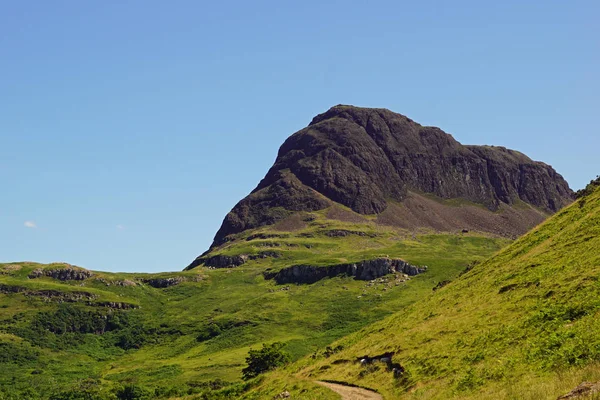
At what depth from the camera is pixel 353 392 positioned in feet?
174

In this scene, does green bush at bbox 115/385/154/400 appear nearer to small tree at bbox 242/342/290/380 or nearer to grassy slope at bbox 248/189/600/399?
small tree at bbox 242/342/290/380

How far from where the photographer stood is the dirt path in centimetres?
5000

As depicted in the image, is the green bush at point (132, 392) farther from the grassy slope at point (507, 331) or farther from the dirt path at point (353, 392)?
the dirt path at point (353, 392)

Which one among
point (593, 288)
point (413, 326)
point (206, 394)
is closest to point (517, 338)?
point (593, 288)

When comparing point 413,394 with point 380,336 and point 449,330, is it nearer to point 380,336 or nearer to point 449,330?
point 449,330

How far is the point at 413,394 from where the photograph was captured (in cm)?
4431

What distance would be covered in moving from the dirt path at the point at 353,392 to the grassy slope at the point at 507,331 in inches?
34.5

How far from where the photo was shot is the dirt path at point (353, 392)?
50.0 meters

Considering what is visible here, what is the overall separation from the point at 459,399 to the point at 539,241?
42986 mm

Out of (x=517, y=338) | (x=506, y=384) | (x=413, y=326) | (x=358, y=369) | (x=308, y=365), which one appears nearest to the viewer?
(x=506, y=384)

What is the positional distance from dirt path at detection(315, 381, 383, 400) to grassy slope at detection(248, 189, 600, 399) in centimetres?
88

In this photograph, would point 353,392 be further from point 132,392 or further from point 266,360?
point 132,392

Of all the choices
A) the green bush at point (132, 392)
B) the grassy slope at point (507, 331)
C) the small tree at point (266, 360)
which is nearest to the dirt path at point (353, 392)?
the grassy slope at point (507, 331)

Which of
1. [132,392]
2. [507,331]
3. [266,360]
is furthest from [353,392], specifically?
[132,392]
